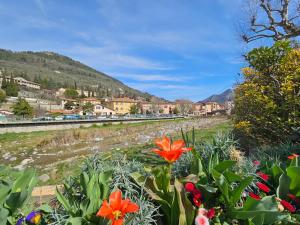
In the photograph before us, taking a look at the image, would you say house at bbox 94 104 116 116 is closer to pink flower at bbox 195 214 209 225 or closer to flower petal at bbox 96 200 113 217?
pink flower at bbox 195 214 209 225

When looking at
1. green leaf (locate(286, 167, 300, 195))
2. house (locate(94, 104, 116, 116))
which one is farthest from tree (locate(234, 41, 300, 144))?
house (locate(94, 104, 116, 116))

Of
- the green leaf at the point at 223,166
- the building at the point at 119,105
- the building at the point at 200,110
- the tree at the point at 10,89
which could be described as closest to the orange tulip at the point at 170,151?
the green leaf at the point at 223,166

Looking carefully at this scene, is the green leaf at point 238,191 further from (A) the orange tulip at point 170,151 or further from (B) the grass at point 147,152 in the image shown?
(B) the grass at point 147,152

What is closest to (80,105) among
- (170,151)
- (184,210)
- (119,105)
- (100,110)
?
(100,110)

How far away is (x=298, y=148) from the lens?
13.4 ft

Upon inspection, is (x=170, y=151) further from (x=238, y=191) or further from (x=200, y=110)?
(x=200, y=110)

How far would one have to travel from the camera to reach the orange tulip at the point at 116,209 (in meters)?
1.54

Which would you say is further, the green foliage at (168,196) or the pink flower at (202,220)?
the green foliage at (168,196)

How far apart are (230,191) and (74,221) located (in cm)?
101

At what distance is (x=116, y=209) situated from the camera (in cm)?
159

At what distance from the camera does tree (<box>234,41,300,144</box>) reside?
19.9 ft

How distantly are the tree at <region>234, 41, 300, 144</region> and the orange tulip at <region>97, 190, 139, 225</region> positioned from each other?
4901 millimetres

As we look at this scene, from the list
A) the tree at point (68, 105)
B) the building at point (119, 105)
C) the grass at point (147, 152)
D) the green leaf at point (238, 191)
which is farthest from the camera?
the building at point (119, 105)

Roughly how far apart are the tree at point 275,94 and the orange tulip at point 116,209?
4.90 meters
